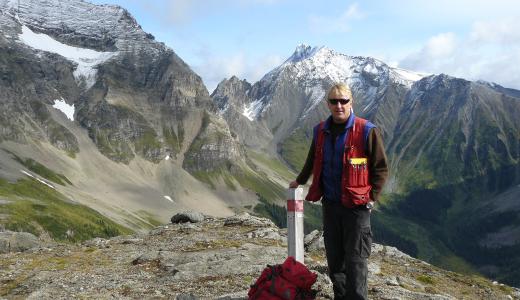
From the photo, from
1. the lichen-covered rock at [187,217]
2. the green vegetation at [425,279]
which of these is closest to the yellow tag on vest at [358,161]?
the green vegetation at [425,279]

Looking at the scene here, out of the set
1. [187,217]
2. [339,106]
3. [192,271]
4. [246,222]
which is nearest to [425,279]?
[192,271]

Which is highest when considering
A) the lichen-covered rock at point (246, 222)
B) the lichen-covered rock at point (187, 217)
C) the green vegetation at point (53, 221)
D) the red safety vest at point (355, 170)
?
the red safety vest at point (355, 170)

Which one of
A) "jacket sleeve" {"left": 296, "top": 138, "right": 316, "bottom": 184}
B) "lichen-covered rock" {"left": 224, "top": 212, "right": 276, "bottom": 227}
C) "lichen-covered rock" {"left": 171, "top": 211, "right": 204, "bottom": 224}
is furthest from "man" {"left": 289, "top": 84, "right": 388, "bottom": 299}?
"lichen-covered rock" {"left": 171, "top": 211, "right": 204, "bottom": 224}

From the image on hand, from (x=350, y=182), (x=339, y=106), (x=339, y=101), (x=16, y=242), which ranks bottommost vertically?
(x=16, y=242)

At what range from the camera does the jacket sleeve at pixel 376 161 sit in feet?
40.8

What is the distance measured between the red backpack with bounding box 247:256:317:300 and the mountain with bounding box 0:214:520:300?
2523mm

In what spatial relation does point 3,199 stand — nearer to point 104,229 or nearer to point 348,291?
point 104,229

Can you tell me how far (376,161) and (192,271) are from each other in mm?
10957

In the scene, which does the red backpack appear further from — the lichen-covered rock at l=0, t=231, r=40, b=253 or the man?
the lichen-covered rock at l=0, t=231, r=40, b=253

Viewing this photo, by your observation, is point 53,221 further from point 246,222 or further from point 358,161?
point 358,161

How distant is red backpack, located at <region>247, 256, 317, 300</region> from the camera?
1242cm

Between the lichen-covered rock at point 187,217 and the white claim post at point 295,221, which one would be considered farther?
the lichen-covered rock at point 187,217

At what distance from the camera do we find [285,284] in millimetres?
12508

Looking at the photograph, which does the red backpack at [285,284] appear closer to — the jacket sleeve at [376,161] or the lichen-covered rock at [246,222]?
the jacket sleeve at [376,161]
